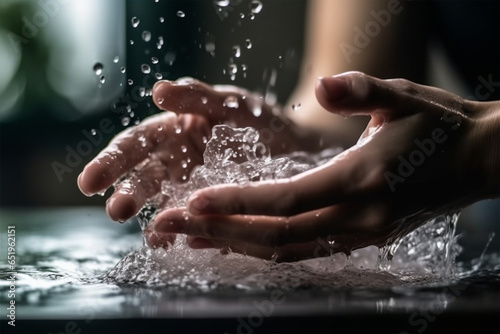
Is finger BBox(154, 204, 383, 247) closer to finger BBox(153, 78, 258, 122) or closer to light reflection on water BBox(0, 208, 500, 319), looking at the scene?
light reflection on water BBox(0, 208, 500, 319)

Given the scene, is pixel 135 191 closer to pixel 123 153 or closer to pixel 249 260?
pixel 123 153

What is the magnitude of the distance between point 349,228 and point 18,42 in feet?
9.52

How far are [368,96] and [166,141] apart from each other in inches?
15.1

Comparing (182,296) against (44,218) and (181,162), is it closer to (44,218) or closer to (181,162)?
(181,162)

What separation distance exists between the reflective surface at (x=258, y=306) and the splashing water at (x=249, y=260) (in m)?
0.02

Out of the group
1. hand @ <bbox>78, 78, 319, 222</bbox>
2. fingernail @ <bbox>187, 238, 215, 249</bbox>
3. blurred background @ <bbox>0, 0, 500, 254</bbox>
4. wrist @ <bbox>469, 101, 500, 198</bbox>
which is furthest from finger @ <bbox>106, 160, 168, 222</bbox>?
blurred background @ <bbox>0, 0, 500, 254</bbox>

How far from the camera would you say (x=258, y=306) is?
1.41 ft

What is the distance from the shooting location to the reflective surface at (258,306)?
0.40m

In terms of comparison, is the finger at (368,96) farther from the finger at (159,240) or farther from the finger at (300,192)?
the finger at (159,240)

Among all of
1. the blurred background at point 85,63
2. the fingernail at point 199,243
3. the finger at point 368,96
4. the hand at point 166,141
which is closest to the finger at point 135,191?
the hand at point 166,141

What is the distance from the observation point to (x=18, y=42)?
306cm

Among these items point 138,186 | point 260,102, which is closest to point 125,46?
point 260,102

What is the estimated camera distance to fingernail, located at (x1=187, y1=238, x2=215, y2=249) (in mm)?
589

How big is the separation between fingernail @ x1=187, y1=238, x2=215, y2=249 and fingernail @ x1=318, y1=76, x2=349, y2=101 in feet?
0.62
